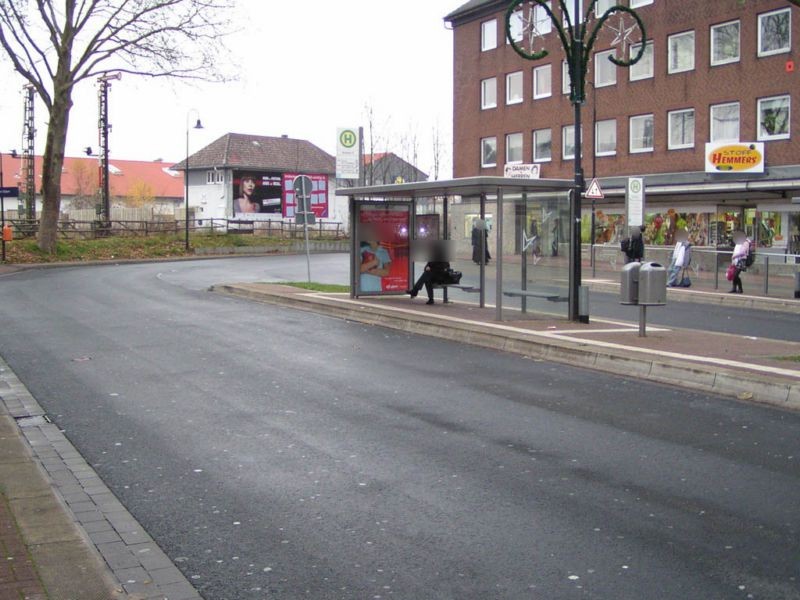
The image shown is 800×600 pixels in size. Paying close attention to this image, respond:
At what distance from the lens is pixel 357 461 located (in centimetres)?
705

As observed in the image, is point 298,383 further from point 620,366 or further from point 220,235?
point 220,235

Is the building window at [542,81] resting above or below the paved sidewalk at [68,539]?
above

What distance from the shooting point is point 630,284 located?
42.9 feet

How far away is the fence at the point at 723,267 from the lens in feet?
77.0

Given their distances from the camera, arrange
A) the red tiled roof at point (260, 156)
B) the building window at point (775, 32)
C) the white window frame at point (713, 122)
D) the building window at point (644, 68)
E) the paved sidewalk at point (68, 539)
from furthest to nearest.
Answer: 1. the red tiled roof at point (260, 156)
2. the building window at point (644, 68)
3. the white window frame at point (713, 122)
4. the building window at point (775, 32)
5. the paved sidewalk at point (68, 539)

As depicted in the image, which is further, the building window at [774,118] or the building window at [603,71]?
the building window at [603,71]

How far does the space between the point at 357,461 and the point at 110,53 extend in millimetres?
34975

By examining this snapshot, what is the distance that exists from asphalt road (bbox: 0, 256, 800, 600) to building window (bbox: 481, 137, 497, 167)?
3622 cm

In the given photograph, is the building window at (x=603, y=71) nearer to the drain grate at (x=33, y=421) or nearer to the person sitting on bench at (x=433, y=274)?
the person sitting on bench at (x=433, y=274)

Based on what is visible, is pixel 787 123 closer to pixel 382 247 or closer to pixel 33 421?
pixel 382 247

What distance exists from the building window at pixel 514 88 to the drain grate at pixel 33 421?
40485 mm

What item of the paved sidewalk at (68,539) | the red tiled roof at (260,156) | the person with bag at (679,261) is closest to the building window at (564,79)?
the person with bag at (679,261)

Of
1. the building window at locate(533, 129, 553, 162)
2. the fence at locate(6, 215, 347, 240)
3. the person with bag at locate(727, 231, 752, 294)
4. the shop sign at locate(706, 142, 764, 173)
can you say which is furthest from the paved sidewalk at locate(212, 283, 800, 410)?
the fence at locate(6, 215, 347, 240)

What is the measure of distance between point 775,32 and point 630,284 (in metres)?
26.0
